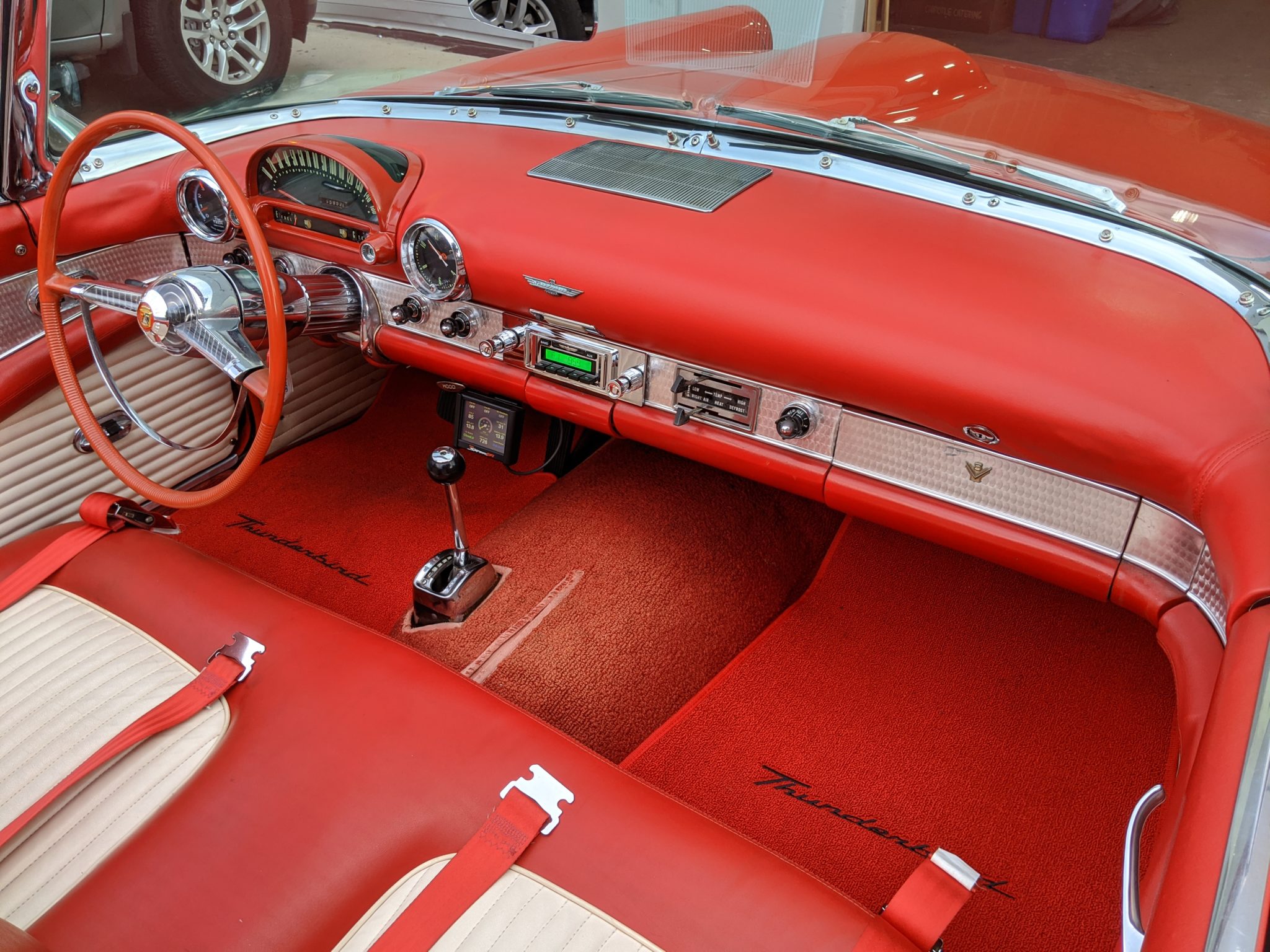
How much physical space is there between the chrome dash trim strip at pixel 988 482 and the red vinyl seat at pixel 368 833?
62cm

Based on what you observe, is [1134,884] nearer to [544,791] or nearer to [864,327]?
[544,791]

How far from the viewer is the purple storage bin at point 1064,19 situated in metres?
1.40

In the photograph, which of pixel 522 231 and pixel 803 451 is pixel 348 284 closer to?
pixel 522 231

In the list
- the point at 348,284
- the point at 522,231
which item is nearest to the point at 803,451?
the point at 522,231

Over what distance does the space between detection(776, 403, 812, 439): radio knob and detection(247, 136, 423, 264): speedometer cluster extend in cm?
77

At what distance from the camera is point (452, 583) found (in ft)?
6.72

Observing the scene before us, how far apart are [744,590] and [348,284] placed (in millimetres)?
1042

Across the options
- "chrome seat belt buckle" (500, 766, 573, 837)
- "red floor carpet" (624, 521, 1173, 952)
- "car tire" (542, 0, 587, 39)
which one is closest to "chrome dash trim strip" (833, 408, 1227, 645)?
"red floor carpet" (624, 521, 1173, 952)

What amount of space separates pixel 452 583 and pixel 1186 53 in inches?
60.8

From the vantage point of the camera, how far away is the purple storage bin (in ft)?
4.58

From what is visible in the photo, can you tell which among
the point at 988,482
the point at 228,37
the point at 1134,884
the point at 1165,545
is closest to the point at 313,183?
the point at 228,37

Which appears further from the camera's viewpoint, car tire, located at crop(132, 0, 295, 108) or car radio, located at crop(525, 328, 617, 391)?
car tire, located at crop(132, 0, 295, 108)

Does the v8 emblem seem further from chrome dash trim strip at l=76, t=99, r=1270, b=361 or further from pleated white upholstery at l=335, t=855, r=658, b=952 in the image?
pleated white upholstery at l=335, t=855, r=658, b=952

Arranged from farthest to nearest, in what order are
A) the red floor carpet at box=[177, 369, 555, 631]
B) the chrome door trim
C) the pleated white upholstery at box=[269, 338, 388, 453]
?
the pleated white upholstery at box=[269, 338, 388, 453]
the red floor carpet at box=[177, 369, 555, 631]
the chrome door trim
